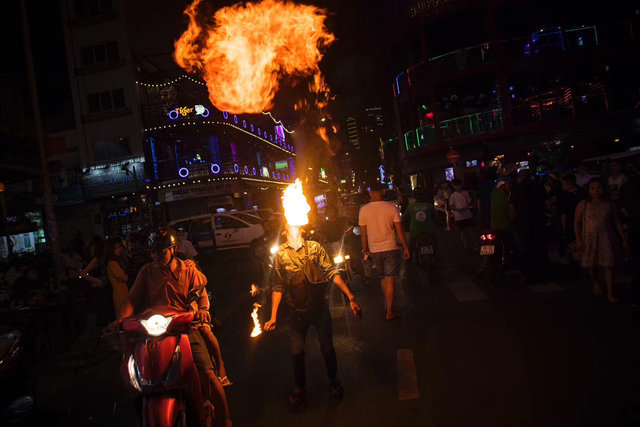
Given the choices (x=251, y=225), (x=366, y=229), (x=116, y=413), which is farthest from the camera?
(x=251, y=225)

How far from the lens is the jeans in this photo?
4234 mm

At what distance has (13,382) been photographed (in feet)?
14.8

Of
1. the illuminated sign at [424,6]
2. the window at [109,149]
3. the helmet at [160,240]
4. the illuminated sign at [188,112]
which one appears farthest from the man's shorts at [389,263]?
the window at [109,149]

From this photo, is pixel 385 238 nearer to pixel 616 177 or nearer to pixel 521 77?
pixel 616 177

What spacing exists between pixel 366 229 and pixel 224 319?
134 inches

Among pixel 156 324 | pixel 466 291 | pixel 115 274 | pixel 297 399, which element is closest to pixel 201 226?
pixel 115 274

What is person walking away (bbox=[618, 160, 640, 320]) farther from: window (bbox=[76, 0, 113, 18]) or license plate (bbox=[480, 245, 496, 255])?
window (bbox=[76, 0, 113, 18])

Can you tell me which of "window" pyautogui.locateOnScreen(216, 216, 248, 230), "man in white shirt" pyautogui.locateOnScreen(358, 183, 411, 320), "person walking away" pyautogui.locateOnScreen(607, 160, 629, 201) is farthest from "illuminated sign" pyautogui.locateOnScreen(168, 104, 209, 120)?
"man in white shirt" pyautogui.locateOnScreen(358, 183, 411, 320)

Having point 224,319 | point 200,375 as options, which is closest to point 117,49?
point 224,319

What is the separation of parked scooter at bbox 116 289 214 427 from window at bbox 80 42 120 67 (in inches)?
1162

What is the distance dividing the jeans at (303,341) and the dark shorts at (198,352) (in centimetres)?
92

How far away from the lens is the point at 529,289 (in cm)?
734

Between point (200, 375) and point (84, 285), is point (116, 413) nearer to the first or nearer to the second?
point (200, 375)

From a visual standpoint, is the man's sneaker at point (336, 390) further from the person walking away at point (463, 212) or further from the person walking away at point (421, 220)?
the person walking away at point (463, 212)
